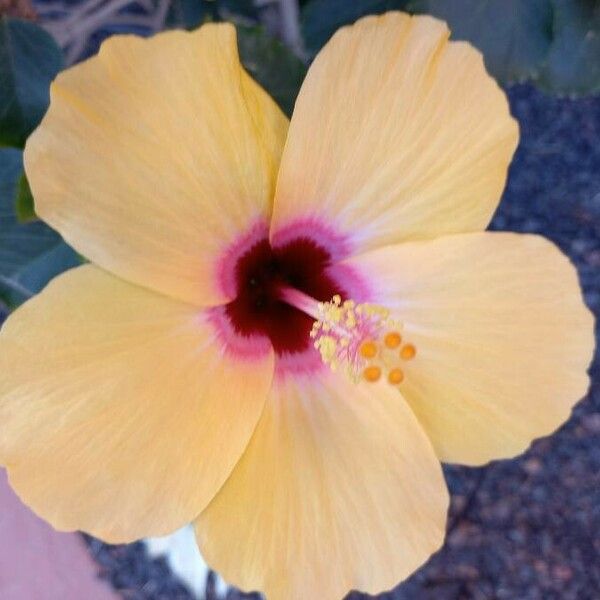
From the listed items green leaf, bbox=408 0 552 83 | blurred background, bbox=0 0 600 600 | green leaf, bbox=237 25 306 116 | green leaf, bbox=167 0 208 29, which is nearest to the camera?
green leaf, bbox=237 25 306 116

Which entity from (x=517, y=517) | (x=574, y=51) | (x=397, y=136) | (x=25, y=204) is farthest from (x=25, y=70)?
(x=517, y=517)

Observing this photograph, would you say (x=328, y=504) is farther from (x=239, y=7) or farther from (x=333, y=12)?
(x=239, y=7)

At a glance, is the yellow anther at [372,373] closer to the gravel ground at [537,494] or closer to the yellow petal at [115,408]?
the yellow petal at [115,408]

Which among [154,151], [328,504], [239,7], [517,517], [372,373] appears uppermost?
[154,151]

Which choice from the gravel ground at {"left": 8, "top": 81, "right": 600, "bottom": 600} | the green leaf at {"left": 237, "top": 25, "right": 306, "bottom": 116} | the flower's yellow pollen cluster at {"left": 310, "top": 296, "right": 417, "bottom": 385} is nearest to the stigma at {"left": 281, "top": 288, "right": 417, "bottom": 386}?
the flower's yellow pollen cluster at {"left": 310, "top": 296, "right": 417, "bottom": 385}

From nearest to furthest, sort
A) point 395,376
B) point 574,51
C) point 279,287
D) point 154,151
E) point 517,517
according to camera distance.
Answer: point 154,151, point 395,376, point 279,287, point 574,51, point 517,517

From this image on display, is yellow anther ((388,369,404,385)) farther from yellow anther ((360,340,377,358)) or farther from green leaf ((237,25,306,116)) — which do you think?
green leaf ((237,25,306,116))
